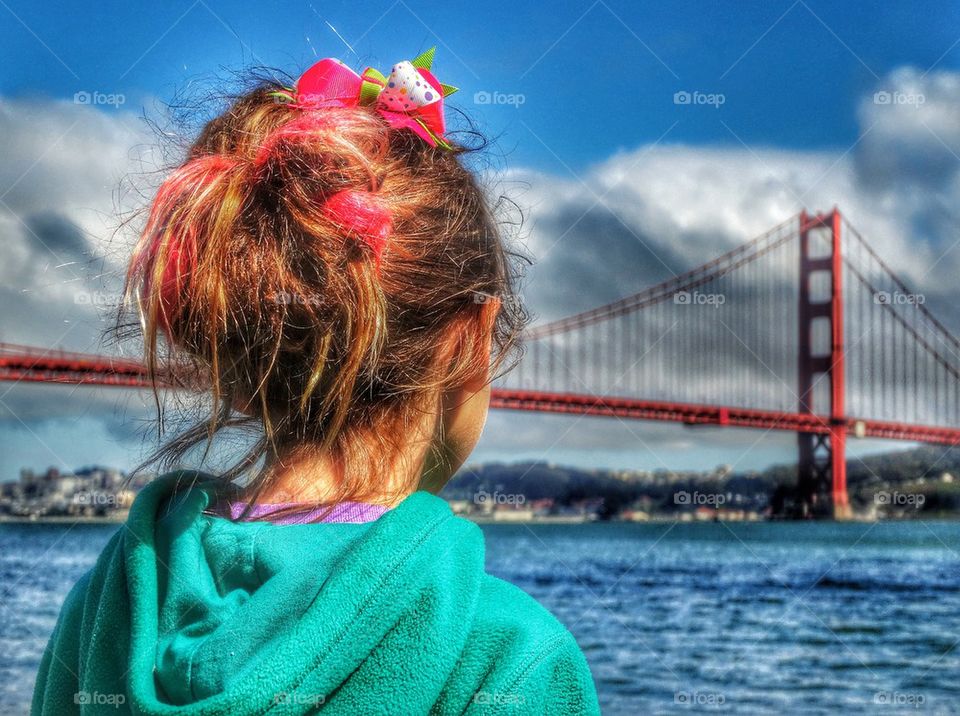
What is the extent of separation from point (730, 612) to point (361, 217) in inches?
354

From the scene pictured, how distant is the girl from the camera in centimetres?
49

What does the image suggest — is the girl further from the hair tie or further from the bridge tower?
the bridge tower

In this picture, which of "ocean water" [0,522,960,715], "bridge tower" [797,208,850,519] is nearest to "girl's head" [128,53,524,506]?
"ocean water" [0,522,960,715]

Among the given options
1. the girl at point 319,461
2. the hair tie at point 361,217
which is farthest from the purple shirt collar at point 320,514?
the hair tie at point 361,217

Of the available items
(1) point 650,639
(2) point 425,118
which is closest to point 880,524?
(1) point 650,639

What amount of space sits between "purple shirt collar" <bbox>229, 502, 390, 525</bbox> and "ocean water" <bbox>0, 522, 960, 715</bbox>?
4099 millimetres

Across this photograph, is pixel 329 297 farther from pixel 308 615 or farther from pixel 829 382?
pixel 829 382

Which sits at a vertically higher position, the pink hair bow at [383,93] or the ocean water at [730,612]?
the pink hair bow at [383,93]

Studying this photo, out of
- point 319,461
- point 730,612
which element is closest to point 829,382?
point 730,612

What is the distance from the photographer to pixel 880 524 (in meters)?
21.2

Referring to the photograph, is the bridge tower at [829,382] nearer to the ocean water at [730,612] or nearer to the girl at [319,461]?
the ocean water at [730,612]

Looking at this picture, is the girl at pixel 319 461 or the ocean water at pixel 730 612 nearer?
the girl at pixel 319 461

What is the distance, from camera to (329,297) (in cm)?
56

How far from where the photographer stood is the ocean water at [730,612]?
5.18 metres
